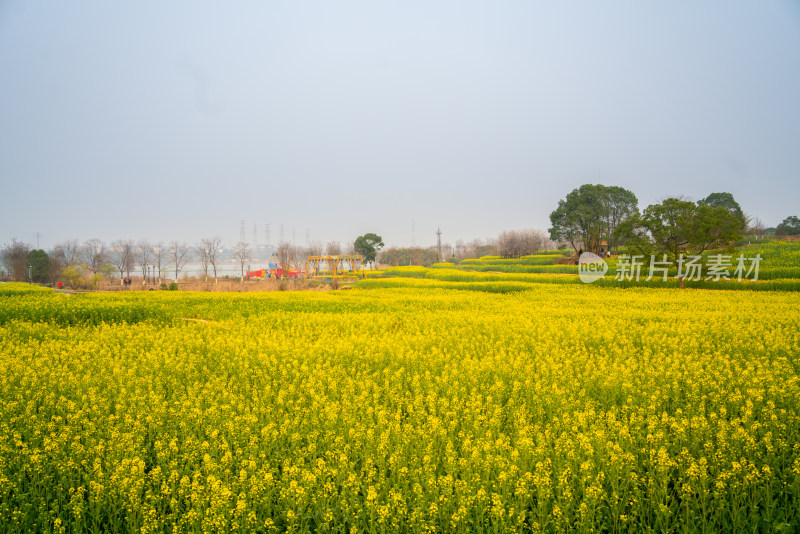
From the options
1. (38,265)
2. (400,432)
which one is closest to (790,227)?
(400,432)

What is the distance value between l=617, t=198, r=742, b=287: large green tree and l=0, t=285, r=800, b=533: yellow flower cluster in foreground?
19.7m

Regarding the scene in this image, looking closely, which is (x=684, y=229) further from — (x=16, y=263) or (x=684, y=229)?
(x=16, y=263)

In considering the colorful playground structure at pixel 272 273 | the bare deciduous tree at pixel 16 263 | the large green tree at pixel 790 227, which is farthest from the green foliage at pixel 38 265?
the large green tree at pixel 790 227

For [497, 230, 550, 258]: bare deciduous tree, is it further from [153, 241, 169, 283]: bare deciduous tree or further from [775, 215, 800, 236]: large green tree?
[153, 241, 169, 283]: bare deciduous tree

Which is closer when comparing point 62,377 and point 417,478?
point 417,478

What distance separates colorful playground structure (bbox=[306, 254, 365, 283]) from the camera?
42406 mm

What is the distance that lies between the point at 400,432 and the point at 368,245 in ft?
259

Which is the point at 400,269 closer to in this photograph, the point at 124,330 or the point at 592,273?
the point at 592,273

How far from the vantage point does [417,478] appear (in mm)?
4480

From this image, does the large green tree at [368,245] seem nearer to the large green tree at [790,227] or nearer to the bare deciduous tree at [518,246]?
the bare deciduous tree at [518,246]

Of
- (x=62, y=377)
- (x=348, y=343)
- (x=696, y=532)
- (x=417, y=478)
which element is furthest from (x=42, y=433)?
(x=696, y=532)

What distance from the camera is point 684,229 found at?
30391mm

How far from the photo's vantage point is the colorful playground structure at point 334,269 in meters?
42.4

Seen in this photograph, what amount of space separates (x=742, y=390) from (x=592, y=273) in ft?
109
